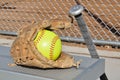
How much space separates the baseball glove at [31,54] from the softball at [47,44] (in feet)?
0.14

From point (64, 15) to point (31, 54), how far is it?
12.3 feet

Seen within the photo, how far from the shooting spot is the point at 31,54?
91.4 inches

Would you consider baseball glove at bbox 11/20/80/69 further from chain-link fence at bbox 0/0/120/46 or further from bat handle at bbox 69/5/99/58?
chain-link fence at bbox 0/0/120/46

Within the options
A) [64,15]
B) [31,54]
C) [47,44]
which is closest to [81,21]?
[47,44]

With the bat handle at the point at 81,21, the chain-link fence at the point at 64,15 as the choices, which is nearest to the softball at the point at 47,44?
the bat handle at the point at 81,21

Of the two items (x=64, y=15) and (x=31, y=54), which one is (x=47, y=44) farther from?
(x=64, y=15)

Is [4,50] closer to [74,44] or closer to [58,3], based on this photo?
[74,44]

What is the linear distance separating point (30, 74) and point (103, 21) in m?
3.22

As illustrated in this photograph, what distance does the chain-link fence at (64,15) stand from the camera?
4789 mm

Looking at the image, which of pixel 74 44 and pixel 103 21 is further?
pixel 103 21

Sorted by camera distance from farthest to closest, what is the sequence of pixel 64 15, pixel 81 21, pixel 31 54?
1. pixel 64 15
2. pixel 81 21
3. pixel 31 54

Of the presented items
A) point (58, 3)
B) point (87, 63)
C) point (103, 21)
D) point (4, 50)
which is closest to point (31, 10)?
point (58, 3)

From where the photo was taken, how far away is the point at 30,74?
2277 millimetres

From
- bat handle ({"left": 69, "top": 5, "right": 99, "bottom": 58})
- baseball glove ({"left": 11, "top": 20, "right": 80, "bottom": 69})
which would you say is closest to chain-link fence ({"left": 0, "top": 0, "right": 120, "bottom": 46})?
bat handle ({"left": 69, "top": 5, "right": 99, "bottom": 58})
